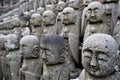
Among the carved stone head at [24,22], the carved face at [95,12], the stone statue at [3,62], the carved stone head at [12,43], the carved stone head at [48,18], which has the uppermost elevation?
the carved face at [95,12]

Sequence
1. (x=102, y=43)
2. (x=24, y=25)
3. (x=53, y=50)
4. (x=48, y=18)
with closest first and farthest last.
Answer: (x=102, y=43) < (x=53, y=50) < (x=48, y=18) < (x=24, y=25)

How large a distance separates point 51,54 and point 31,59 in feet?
3.27

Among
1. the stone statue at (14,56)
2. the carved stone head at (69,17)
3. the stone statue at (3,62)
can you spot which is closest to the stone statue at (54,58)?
the carved stone head at (69,17)

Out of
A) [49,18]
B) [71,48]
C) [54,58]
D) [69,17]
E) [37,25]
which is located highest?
[69,17]

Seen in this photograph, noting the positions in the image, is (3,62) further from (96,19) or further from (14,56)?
(96,19)

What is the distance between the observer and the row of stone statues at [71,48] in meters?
2.75

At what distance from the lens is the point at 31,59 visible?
15.1 feet

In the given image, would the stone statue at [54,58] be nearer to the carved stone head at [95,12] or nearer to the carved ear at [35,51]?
the carved ear at [35,51]

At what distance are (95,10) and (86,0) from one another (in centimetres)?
146

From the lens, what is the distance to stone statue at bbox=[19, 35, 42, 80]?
4516mm

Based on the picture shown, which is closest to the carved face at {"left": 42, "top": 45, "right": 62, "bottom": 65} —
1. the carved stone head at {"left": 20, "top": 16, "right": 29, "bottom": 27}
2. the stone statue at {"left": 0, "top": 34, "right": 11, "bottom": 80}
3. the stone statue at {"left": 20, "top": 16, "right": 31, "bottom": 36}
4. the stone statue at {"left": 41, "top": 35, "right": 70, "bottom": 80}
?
the stone statue at {"left": 41, "top": 35, "right": 70, "bottom": 80}

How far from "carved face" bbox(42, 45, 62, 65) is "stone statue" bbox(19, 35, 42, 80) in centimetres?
80

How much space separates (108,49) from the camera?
2.71 meters

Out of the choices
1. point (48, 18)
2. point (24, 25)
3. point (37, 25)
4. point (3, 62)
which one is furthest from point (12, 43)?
point (24, 25)
